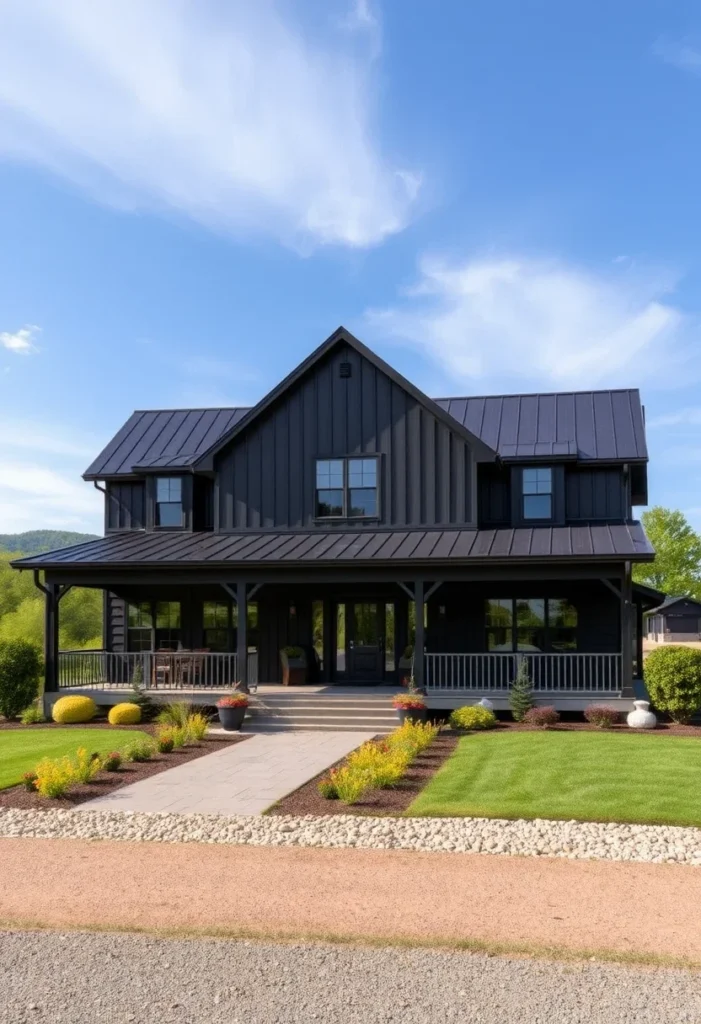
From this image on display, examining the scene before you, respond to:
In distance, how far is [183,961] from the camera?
6.68 meters

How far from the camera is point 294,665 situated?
22422mm

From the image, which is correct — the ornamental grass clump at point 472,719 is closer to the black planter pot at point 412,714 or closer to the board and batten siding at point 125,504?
the black planter pot at point 412,714

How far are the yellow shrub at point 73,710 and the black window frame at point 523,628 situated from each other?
936cm

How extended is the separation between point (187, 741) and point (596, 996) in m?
12.3

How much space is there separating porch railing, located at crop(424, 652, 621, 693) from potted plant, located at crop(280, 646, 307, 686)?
3.11m

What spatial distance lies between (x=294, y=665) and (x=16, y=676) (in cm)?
649

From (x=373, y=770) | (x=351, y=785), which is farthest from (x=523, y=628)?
(x=351, y=785)

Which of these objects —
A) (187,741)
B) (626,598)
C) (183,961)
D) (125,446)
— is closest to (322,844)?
(183,961)

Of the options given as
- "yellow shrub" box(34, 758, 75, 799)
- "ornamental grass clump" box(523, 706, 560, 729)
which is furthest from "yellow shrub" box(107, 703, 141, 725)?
"ornamental grass clump" box(523, 706, 560, 729)

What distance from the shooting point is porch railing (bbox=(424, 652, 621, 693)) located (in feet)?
65.6

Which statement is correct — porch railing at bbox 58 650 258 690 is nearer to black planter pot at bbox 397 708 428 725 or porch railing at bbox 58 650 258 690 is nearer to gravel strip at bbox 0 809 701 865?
black planter pot at bbox 397 708 428 725

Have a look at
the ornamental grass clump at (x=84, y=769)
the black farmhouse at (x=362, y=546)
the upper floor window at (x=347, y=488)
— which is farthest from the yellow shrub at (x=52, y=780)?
the upper floor window at (x=347, y=488)

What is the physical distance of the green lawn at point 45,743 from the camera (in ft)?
48.9

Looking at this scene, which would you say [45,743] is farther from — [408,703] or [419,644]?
[419,644]
